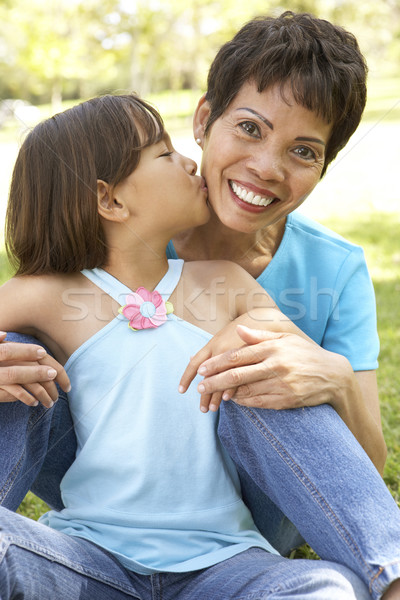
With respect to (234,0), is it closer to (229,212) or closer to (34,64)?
(34,64)

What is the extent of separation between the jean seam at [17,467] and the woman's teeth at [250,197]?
939 mm

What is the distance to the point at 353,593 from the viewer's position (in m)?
1.51

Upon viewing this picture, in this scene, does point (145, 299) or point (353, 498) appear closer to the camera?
point (353, 498)

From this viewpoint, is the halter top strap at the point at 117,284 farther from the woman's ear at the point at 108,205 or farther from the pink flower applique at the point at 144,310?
the woman's ear at the point at 108,205

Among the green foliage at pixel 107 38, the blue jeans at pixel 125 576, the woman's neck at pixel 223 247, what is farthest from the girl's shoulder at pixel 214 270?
the green foliage at pixel 107 38

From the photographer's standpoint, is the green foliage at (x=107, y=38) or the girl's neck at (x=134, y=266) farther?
the green foliage at (x=107, y=38)

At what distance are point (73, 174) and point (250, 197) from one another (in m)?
0.58

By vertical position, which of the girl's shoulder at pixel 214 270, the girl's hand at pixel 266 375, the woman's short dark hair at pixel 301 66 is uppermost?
the woman's short dark hair at pixel 301 66

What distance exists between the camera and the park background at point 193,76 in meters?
5.15

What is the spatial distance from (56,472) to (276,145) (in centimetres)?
125

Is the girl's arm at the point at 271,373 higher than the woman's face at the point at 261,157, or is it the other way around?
the woman's face at the point at 261,157

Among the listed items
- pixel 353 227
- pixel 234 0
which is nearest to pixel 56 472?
pixel 353 227

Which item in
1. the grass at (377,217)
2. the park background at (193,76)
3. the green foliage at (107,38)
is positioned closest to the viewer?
Answer: the grass at (377,217)

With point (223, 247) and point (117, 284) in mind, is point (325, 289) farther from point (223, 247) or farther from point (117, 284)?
point (117, 284)
